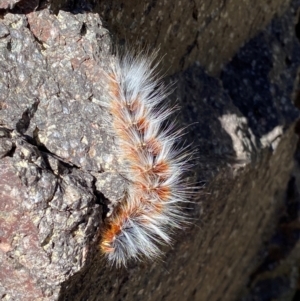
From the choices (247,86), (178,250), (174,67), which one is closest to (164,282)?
(178,250)

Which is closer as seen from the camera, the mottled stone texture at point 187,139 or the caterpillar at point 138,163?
the mottled stone texture at point 187,139

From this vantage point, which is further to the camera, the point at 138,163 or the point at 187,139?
the point at 187,139

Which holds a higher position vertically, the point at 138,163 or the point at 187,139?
the point at 187,139

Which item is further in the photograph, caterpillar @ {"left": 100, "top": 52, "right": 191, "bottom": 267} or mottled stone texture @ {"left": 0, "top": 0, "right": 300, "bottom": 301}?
caterpillar @ {"left": 100, "top": 52, "right": 191, "bottom": 267}
